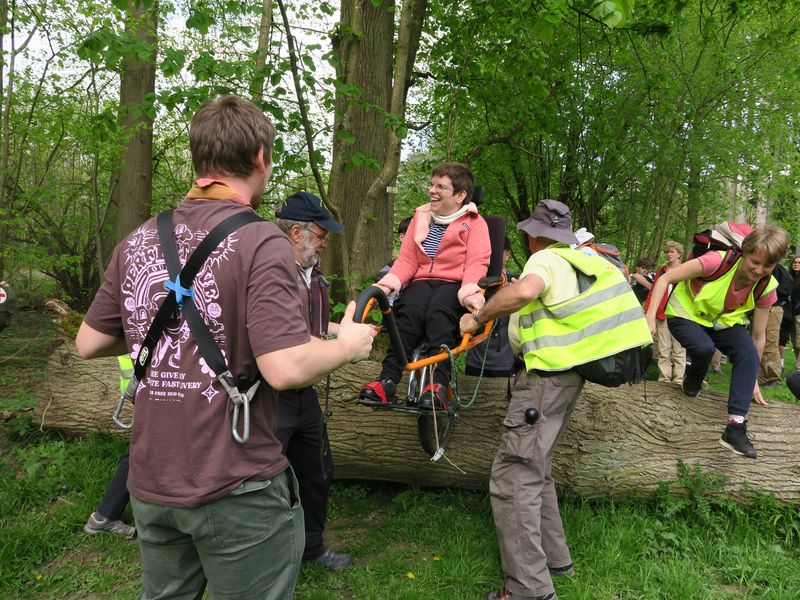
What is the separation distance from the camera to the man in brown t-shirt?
1.48m

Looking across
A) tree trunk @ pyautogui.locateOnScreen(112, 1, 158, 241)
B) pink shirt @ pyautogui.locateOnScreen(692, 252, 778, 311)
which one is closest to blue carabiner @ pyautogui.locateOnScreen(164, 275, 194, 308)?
pink shirt @ pyautogui.locateOnScreen(692, 252, 778, 311)

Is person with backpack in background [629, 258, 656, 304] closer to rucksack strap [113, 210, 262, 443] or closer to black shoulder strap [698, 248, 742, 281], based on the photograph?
black shoulder strap [698, 248, 742, 281]

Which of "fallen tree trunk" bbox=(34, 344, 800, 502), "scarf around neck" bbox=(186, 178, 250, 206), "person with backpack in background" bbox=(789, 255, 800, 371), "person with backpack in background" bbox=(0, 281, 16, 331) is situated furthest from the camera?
"person with backpack in background" bbox=(789, 255, 800, 371)

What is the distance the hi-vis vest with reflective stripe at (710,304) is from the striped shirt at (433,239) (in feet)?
6.31

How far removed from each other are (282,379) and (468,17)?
8095 millimetres

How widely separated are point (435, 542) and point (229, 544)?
2.39 m

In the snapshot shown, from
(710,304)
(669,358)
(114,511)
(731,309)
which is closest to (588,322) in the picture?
(710,304)

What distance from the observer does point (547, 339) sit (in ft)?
9.83

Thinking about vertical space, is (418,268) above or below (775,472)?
above

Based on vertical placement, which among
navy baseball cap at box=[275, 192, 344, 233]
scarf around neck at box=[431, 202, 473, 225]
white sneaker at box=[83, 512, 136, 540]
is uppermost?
scarf around neck at box=[431, 202, 473, 225]

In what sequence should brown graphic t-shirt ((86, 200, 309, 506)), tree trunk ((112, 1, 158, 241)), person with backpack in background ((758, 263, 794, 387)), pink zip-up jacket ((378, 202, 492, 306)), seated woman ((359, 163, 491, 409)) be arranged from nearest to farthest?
1. brown graphic t-shirt ((86, 200, 309, 506))
2. seated woman ((359, 163, 491, 409))
3. pink zip-up jacket ((378, 202, 492, 306))
4. person with backpack in background ((758, 263, 794, 387))
5. tree trunk ((112, 1, 158, 241))

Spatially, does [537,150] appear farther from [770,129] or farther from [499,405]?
[499,405]

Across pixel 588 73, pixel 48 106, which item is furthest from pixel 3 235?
pixel 588 73

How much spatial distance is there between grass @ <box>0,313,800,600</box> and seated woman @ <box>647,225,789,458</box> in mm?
615
